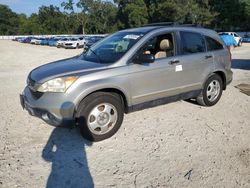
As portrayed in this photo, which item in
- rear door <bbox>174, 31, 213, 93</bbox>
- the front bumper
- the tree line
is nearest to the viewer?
the front bumper

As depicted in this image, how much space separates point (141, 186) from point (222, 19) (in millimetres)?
73166

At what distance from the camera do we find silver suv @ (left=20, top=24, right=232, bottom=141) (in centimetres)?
445

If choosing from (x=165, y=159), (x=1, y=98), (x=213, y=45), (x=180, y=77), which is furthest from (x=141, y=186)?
(x=1, y=98)

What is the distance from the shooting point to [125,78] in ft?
15.9

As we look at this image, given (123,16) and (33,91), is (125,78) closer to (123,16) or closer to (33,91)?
(33,91)

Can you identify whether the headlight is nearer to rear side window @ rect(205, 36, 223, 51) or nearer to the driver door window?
the driver door window

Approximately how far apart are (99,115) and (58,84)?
826 millimetres

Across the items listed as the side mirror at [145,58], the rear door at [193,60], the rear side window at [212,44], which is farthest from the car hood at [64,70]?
the rear side window at [212,44]

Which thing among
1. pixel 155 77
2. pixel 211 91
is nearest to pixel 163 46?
pixel 155 77

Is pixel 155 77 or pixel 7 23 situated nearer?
pixel 155 77

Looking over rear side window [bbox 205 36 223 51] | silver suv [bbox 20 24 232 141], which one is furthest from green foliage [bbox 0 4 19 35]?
rear side window [bbox 205 36 223 51]

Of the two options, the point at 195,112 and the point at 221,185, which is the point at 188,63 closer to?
the point at 195,112

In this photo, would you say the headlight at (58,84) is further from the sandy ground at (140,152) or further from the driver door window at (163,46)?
the driver door window at (163,46)

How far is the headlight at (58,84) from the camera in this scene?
440cm
